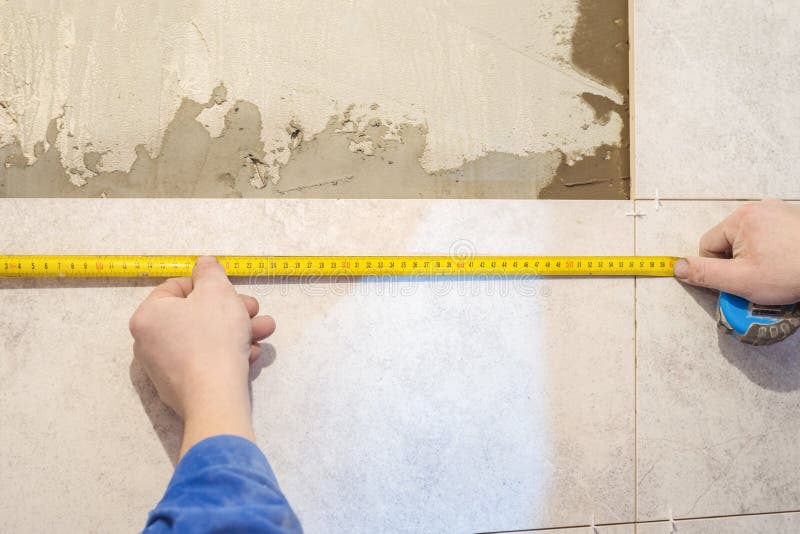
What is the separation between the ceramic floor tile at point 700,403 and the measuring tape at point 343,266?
0.14 meters

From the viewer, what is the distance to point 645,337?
5.81ft

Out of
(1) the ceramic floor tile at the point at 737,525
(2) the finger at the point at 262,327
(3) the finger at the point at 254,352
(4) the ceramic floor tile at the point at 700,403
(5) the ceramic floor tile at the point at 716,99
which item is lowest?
(1) the ceramic floor tile at the point at 737,525

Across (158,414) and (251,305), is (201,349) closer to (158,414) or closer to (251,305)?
(251,305)

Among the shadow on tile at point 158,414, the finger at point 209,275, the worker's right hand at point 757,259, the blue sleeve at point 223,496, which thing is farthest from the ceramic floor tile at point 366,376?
the blue sleeve at point 223,496

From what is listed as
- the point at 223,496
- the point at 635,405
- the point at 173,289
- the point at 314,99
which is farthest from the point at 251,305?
the point at 635,405

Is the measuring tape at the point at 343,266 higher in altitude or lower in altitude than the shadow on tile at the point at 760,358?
higher

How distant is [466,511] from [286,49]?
1686 mm

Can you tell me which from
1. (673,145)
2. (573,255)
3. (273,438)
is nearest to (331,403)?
(273,438)

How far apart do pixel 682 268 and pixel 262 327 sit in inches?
55.5

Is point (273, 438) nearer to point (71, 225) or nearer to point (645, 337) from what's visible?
point (71, 225)

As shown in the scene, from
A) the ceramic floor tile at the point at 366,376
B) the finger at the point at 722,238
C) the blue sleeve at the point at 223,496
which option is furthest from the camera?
the finger at the point at 722,238

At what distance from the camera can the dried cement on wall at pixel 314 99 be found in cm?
169

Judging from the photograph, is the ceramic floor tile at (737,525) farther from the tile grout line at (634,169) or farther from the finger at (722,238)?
the finger at (722,238)

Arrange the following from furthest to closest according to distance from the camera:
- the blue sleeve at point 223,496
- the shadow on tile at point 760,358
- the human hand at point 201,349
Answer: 1. the shadow on tile at point 760,358
2. the human hand at point 201,349
3. the blue sleeve at point 223,496
